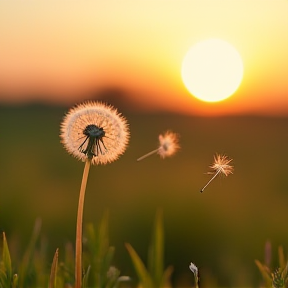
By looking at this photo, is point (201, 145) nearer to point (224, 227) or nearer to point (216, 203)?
point (216, 203)

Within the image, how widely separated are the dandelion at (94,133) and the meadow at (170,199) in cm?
124

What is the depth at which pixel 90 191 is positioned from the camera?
24.8 ft

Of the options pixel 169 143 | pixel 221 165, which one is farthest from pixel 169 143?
pixel 221 165

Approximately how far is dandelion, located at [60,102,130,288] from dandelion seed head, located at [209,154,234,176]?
0.37 meters

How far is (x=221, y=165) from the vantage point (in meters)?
2.04

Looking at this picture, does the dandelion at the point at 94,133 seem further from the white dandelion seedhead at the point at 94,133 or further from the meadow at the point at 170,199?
the meadow at the point at 170,199

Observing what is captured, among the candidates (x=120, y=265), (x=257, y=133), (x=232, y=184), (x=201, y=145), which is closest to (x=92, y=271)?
(x=120, y=265)

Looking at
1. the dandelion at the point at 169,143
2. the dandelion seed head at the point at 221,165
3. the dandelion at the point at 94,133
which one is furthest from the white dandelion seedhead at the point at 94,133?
the dandelion seed head at the point at 221,165

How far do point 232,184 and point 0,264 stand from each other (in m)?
5.66

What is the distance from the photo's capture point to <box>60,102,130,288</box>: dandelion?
2.18m

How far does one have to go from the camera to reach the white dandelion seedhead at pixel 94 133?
2180mm

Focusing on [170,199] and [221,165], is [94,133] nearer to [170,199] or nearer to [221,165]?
[221,165]

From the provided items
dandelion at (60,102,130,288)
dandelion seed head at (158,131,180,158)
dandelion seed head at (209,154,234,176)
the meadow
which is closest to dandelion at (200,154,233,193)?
dandelion seed head at (209,154,234,176)

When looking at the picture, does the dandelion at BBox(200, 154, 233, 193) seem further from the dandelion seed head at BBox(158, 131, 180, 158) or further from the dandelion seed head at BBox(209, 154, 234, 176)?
the dandelion seed head at BBox(158, 131, 180, 158)
